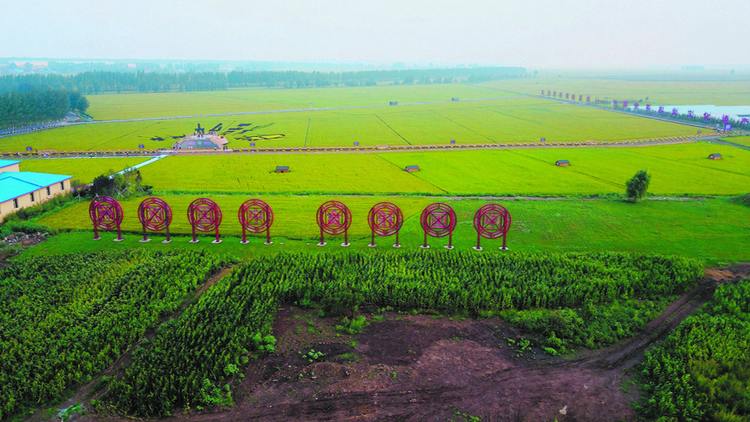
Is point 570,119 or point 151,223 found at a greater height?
point 570,119

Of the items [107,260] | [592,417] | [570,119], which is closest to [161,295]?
[107,260]

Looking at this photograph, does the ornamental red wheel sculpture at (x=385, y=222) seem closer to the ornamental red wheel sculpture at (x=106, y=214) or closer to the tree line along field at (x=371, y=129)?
the ornamental red wheel sculpture at (x=106, y=214)

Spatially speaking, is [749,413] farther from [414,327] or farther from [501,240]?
[501,240]

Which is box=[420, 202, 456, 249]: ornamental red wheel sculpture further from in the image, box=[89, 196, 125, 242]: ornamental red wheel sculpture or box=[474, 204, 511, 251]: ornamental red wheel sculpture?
box=[89, 196, 125, 242]: ornamental red wheel sculpture

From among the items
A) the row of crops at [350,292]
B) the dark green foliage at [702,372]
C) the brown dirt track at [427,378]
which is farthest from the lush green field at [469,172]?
the brown dirt track at [427,378]

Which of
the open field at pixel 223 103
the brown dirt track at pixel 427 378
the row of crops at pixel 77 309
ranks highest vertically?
the open field at pixel 223 103
